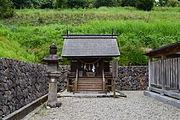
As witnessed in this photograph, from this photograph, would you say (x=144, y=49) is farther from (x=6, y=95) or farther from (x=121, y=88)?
(x=6, y=95)

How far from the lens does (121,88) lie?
656 inches

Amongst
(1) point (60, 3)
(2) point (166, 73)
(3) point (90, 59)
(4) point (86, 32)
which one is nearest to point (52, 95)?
(2) point (166, 73)

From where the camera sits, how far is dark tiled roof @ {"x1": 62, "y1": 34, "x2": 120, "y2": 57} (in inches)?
538

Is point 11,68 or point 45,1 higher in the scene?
point 45,1

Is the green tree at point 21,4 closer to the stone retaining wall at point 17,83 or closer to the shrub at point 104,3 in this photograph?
the shrub at point 104,3

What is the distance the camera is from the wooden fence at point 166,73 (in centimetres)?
902

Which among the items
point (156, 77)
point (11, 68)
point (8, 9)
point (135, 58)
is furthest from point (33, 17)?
point (11, 68)

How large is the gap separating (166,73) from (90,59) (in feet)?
19.3

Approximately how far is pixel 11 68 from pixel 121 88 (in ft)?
37.9

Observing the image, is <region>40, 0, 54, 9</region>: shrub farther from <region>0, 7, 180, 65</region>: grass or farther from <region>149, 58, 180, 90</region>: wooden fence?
<region>149, 58, 180, 90</region>: wooden fence

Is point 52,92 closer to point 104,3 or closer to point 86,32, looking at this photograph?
point 86,32

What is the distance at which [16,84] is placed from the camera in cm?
655

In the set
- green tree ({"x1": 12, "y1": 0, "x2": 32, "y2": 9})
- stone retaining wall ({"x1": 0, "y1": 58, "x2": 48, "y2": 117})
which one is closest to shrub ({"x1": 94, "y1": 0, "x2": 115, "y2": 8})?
green tree ({"x1": 12, "y1": 0, "x2": 32, "y2": 9})

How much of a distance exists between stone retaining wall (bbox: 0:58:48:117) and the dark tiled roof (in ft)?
15.9
